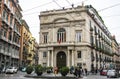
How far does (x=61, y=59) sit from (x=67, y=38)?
16.4 ft

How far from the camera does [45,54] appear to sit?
2208 inches

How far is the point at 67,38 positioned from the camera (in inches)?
2119

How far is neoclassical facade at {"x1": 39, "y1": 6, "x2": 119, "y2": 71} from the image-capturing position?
52125 millimetres

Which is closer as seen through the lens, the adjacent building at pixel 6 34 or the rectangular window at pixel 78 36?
the adjacent building at pixel 6 34

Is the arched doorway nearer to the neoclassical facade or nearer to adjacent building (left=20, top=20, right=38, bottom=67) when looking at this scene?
the neoclassical facade

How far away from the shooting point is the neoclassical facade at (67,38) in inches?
2052

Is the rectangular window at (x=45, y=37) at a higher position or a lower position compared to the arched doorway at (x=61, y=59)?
higher

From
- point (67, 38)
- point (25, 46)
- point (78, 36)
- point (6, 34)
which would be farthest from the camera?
point (25, 46)

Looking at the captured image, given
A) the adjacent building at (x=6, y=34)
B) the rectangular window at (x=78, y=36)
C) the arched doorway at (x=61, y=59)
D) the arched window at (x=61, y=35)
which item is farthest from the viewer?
the arched window at (x=61, y=35)

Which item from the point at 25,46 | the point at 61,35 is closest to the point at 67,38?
the point at 61,35

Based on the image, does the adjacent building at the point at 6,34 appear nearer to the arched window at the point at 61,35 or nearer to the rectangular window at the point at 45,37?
the rectangular window at the point at 45,37

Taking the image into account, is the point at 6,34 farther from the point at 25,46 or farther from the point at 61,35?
the point at 25,46

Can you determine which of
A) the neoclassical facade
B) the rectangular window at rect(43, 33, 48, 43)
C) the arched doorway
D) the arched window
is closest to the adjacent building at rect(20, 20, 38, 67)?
the rectangular window at rect(43, 33, 48, 43)

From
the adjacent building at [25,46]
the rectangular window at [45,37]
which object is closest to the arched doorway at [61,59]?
the rectangular window at [45,37]
